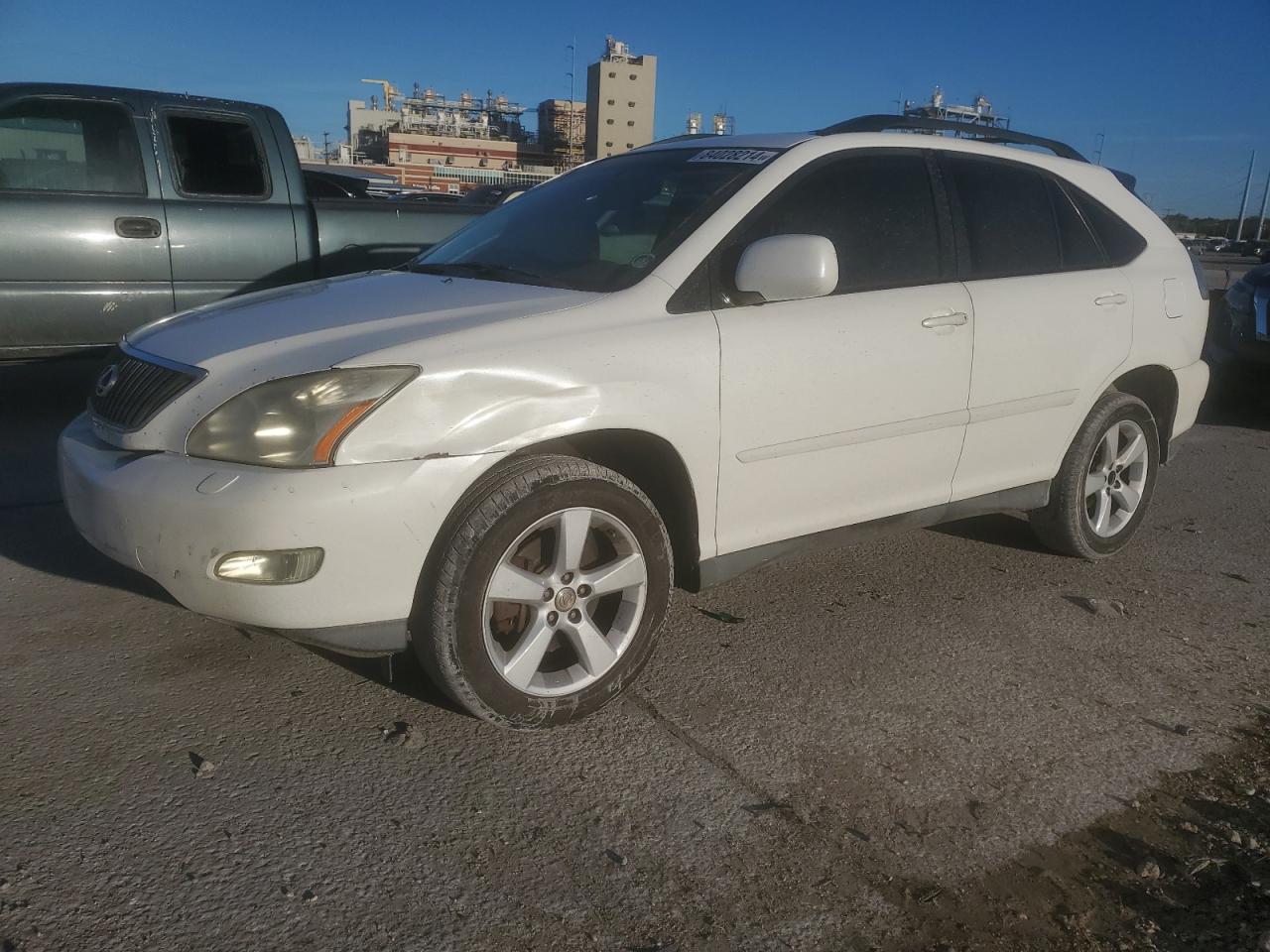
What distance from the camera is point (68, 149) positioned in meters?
5.71

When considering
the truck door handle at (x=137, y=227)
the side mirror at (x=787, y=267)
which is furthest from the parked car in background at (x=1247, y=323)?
the truck door handle at (x=137, y=227)

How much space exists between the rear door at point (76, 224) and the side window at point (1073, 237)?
4.61 metres

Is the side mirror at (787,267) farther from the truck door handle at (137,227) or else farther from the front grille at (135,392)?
the truck door handle at (137,227)

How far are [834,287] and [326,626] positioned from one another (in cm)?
183

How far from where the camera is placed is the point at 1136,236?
4453mm

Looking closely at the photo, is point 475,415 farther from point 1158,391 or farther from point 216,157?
point 216,157

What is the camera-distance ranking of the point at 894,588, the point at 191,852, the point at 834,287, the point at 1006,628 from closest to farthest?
the point at 191,852 < the point at 834,287 < the point at 1006,628 < the point at 894,588

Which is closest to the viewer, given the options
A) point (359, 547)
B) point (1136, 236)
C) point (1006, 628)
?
point (359, 547)

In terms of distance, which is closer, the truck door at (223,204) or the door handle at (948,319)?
the door handle at (948,319)

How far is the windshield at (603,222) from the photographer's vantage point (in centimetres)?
328

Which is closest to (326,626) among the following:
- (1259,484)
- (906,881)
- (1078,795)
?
(906,881)

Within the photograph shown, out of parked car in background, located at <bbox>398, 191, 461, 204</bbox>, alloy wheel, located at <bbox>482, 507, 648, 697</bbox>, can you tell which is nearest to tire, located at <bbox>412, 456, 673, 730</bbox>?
alloy wheel, located at <bbox>482, 507, 648, 697</bbox>

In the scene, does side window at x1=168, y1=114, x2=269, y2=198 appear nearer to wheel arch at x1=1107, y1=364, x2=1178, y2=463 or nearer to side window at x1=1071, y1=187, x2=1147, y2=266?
side window at x1=1071, y1=187, x2=1147, y2=266

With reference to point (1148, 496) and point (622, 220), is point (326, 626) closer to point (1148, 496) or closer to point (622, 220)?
point (622, 220)
